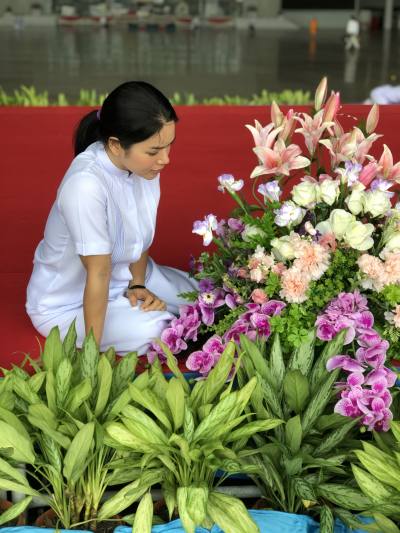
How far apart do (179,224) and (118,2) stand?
13.2 metres

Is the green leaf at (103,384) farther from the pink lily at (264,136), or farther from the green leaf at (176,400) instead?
the pink lily at (264,136)

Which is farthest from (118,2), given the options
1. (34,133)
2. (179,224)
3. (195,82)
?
(179,224)

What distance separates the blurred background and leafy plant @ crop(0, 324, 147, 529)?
136 inches

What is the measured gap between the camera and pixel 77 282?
7.79ft

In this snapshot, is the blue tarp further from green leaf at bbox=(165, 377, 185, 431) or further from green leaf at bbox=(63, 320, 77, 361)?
green leaf at bbox=(63, 320, 77, 361)

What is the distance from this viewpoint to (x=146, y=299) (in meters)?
2.40

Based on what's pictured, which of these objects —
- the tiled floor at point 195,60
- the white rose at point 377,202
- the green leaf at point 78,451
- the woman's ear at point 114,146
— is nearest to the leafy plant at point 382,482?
the green leaf at point 78,451

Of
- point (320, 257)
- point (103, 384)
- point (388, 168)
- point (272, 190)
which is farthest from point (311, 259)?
point (103, 384)

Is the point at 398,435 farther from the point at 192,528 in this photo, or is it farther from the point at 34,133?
the point at 34,133

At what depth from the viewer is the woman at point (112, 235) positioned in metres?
2.09

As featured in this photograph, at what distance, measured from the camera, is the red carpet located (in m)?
2.80

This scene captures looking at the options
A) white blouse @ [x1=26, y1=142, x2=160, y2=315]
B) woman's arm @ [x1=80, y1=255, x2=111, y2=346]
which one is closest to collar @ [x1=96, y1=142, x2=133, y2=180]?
white blouse @ [x1=26, y1=142, x2=160, y2=315]

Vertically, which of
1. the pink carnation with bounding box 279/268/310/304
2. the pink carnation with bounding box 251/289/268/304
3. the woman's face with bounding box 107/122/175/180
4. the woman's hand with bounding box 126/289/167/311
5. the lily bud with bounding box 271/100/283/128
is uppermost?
the lily bud with bounding box 271/100/283/128

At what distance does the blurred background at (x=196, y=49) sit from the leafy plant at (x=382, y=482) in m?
3.81
